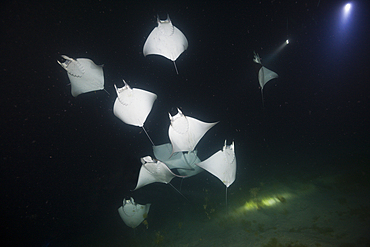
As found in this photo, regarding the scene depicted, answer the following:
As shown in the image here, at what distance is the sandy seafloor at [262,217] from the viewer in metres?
1.78

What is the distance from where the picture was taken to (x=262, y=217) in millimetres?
2355

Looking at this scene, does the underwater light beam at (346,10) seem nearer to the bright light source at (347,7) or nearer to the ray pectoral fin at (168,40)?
the bright light source at (347,7)

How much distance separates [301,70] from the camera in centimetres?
479

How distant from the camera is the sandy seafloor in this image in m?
1.78

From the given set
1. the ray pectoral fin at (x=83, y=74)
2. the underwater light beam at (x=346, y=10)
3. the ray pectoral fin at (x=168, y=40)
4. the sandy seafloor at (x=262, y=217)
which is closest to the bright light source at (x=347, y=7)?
the underwater light beam at (x=346, y=10)

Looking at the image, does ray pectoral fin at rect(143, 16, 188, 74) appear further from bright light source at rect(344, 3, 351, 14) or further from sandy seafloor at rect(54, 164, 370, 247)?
bright light source at rect(344, 3, 351, 14)

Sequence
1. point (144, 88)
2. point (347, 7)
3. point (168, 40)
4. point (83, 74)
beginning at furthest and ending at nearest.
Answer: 1. point (347, 7)
2. point (144, 88)
3. point (168, 40)
4. point (83, 74)

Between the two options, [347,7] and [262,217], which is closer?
[262,217]

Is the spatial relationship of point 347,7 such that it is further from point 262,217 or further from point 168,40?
point 262,217

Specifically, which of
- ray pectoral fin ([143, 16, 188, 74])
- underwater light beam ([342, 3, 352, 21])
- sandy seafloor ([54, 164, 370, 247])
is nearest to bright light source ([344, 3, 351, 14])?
underwater light beam ([342, 3, 352, 21])

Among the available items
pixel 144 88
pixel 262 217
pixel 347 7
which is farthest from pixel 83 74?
pixel 347 7

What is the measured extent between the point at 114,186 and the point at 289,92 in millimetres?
6426

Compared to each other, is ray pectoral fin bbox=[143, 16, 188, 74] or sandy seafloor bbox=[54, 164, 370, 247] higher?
ray pectoral fin bbox=[143, 16, 188, 74]

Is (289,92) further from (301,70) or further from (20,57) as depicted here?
(20,57)
